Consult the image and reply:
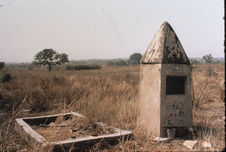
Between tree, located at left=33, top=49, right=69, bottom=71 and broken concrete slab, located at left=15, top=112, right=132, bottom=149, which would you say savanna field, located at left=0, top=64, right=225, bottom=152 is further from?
tree, located at left=33, top=49, right=69, bottom=71

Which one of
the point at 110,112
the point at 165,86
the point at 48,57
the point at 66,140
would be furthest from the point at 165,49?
the point at 48,57

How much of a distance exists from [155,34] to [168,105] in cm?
151

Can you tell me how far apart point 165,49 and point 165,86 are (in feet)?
2.32

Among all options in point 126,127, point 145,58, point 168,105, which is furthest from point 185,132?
point 145,58

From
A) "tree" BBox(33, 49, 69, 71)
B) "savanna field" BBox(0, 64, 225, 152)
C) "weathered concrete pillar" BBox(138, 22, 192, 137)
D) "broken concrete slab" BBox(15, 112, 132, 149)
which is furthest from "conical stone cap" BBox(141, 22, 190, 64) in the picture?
"tree" BBox(33, 49, 69, 71)

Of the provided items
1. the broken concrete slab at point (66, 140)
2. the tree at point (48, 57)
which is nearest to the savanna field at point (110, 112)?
the broken concrete slab at point (66, 140)

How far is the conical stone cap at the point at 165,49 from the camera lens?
4.82m

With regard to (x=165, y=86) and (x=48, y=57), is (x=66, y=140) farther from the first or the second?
(x=48, y=57)

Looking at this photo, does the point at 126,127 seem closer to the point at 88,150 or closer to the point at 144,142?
the point at 144,142

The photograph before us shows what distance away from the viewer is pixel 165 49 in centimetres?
486

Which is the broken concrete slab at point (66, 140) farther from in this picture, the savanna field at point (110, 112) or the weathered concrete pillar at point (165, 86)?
the weathered concrete pillar at point (165, 86)

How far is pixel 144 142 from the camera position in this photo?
179 inches

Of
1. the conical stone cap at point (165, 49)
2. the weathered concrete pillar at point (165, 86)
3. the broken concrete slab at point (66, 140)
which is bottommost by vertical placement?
the broken concrete slab at point (66, 140)

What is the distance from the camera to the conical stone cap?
4816 millimetres
